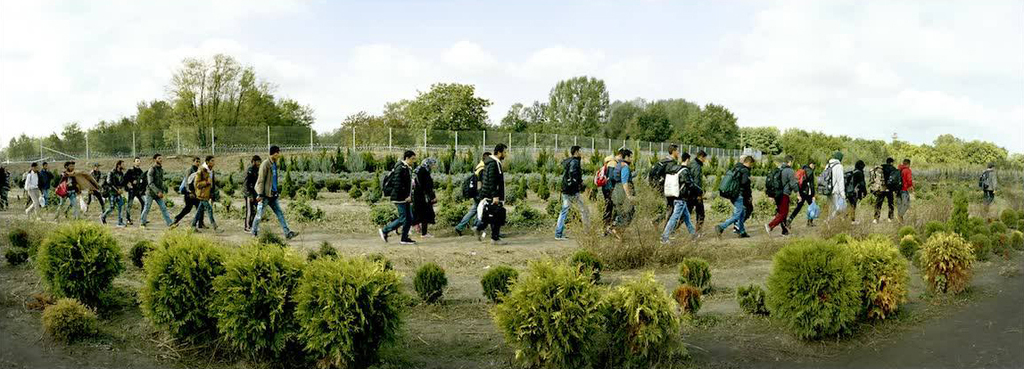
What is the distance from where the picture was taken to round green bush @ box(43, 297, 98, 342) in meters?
6.43

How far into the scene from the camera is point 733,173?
1219cm

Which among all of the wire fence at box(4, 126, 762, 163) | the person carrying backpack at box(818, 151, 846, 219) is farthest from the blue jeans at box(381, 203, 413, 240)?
the wire fence at box(4, 126, 762, 163)

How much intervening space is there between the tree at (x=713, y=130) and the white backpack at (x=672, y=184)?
58140mm

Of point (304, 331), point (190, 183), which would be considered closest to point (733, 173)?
point (304, 331)

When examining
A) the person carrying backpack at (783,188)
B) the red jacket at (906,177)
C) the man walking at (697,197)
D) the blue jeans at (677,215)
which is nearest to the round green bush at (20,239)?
the blue jeans at (677,215)

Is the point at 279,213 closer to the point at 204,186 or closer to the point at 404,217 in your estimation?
the point at 204,186

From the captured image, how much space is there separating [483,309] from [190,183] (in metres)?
8.26

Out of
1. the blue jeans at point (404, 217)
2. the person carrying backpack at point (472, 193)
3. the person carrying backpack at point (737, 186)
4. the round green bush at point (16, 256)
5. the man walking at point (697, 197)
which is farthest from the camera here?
the person carrying backpack at point (472, 193)

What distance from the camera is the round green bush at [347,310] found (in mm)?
5277

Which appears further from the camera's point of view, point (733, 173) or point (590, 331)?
point (733, 173)

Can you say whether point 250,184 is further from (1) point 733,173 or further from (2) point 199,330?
(1) point 733,173

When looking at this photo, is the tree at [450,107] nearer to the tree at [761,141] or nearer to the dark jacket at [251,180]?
the tree at [761,141]

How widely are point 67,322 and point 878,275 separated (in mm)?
7467

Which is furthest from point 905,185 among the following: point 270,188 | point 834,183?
point 270,188
